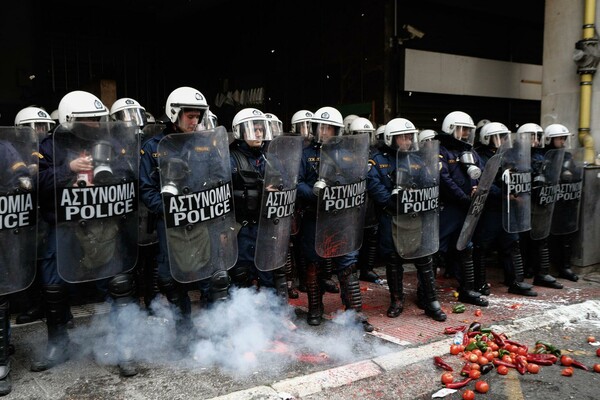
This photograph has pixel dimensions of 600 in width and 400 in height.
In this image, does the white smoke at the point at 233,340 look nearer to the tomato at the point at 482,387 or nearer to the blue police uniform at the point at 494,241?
the tomato at the point at 482,387

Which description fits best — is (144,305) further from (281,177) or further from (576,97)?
(576,97)

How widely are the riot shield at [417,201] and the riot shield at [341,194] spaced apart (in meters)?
0.41

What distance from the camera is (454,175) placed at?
611 centimetres

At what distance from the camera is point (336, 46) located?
10.7m

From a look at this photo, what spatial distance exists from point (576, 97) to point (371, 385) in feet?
20.1

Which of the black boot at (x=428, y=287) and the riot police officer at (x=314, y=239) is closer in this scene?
the riot police officer at (x=314, y=239)

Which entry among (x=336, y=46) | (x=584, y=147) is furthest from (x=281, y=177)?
(x=336, y=46)

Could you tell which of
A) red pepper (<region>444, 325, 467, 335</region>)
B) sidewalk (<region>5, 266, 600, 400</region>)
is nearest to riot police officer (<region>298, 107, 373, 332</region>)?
sidewalk (<region>5, 266, 600, 400</region>)

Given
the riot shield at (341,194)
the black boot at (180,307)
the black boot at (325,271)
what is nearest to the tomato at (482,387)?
the riot shield at (341,194)

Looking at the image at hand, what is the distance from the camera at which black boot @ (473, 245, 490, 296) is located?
21.3 ft

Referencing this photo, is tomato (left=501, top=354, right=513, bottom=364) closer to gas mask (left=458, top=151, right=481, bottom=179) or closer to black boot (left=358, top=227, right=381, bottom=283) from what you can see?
gas mask (left=458, top=151, right=481, bottom=179)

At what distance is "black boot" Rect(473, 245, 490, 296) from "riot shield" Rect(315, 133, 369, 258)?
1961 mm

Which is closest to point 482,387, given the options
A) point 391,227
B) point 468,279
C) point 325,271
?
point 325,271

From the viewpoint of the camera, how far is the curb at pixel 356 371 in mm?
3781
